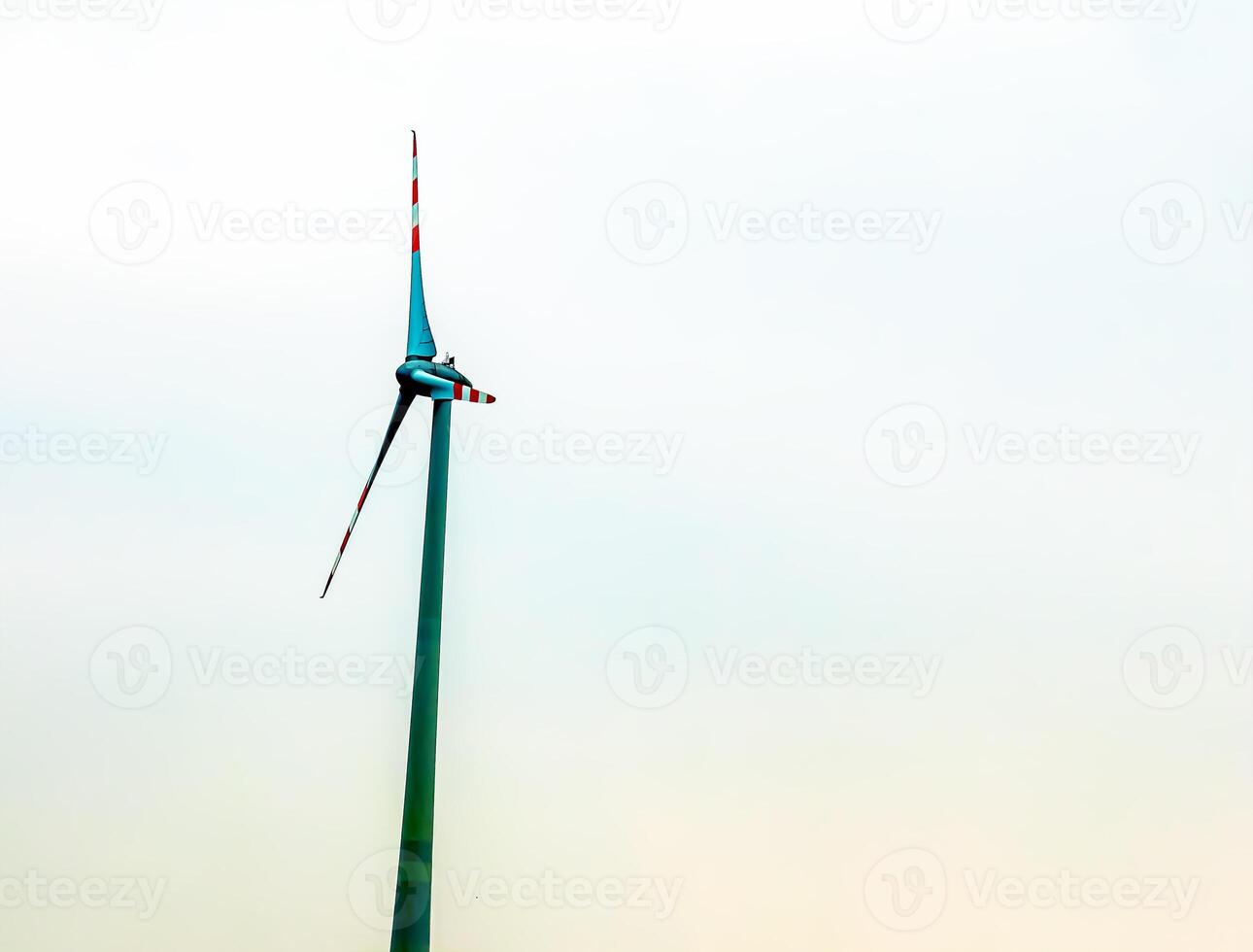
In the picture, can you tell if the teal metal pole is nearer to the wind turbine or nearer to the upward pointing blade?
the wind turbine

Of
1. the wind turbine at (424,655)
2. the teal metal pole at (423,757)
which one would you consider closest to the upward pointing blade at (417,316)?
the wind turbine at (424,655)

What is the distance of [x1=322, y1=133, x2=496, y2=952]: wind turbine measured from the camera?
91.0 ft

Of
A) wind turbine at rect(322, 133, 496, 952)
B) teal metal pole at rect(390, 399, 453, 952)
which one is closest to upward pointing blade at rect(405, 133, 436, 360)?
wind turbine at rect(322, 133, 496, 952)

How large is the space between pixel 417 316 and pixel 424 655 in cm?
923

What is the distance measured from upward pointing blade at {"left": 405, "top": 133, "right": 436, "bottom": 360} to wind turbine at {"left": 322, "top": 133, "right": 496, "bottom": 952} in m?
0.12

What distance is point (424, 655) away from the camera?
92.8 ft

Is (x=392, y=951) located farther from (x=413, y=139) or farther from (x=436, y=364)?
(x=413, y=139)

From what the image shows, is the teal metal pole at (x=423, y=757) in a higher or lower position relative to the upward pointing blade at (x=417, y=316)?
lower

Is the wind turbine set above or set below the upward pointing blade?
below

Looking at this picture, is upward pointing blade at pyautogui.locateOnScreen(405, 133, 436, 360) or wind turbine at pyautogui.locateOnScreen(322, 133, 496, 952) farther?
upward pointing blade at pyautogui.locateOnScreen(405, 133, 436, 360)

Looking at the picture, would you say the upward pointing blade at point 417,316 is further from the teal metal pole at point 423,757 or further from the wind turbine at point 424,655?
the teal metal pole at point 423,757

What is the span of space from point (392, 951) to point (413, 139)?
67.6 feet

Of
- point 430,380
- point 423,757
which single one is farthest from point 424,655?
point 430,380

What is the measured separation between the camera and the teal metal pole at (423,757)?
27719 mm
